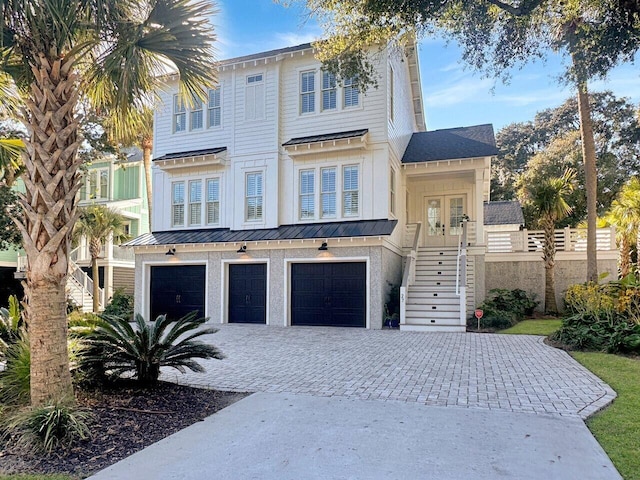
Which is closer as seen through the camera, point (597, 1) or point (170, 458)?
point (170, 458)

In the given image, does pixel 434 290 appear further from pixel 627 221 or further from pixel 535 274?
pixel 627 221

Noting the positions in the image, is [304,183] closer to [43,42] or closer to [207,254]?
[207,254]

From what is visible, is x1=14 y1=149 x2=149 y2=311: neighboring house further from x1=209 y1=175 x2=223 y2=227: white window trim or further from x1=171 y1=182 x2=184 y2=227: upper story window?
x1=209 y1=175 x2=223 y2=227: white window trim

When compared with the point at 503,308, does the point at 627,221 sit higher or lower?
higher

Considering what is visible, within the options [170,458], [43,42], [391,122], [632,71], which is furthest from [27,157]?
[391,122]

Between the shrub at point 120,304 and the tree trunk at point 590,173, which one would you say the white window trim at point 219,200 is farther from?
the tree trunk at point 590,173

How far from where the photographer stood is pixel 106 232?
20578 millimetres

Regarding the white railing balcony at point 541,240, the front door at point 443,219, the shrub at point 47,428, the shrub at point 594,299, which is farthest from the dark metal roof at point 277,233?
the shrub at point 47,428

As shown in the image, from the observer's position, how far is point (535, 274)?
59.5 feet

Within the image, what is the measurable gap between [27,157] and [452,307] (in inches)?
474

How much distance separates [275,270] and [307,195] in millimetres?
2863

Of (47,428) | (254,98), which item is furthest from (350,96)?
(47,428)

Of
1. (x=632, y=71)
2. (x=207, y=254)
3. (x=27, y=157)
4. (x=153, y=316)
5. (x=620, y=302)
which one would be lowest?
(x=153, y=316)

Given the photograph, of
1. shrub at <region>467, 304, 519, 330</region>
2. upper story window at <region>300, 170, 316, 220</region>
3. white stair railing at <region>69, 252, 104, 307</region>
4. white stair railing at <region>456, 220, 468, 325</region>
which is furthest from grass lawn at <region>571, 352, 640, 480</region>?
white stair railing at <region>69, 252, 104, 307</region>
